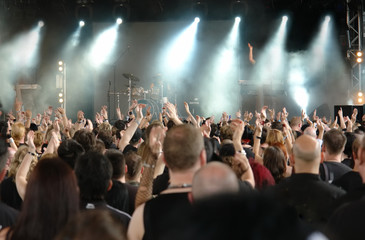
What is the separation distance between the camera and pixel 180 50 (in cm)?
2136

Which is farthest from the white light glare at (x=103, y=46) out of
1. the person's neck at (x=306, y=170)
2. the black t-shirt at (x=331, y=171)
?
the person's neck at (x=306, y=170)

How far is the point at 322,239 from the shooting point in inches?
48.6

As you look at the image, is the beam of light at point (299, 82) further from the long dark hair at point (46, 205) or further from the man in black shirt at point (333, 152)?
the long dark hair at point (46, 205)

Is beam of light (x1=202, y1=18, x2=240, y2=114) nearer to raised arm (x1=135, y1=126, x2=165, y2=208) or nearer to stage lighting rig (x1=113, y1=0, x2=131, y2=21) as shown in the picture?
stage lighting rig (x1=113, y1=0, x2=131, y2=21)

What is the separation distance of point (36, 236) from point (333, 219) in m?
1.41

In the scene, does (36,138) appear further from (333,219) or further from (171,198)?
(333,219)

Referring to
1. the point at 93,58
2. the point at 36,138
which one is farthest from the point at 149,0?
the point at 36,138

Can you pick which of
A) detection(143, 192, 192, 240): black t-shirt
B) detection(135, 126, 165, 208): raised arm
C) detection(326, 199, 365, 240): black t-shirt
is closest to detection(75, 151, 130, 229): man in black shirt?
detection(135, 126, 165, 208): raised arm

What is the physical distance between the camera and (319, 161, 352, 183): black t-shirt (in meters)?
4.59

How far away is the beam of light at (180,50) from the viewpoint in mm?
21234

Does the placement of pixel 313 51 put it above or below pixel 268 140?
above

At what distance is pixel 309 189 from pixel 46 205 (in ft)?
5.62

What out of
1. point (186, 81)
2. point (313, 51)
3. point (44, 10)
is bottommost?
point (186, 81)

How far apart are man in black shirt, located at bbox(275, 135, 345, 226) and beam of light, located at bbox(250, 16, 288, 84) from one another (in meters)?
17.4
